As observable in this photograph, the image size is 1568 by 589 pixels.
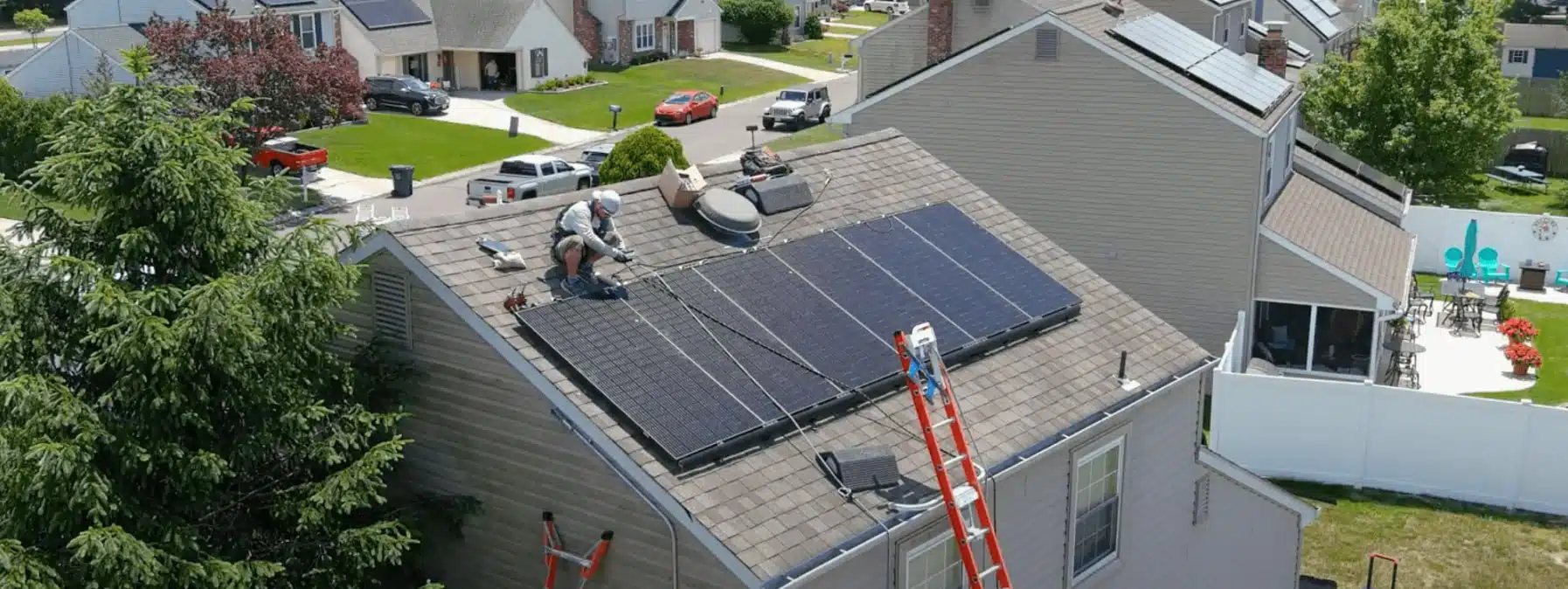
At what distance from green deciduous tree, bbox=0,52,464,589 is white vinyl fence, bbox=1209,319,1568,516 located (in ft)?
55.2

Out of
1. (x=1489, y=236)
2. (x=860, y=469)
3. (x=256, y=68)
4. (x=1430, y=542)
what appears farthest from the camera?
(x=256, y=68)

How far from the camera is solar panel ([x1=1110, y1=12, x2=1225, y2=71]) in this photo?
2917 centimetres

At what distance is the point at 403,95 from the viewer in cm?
6066

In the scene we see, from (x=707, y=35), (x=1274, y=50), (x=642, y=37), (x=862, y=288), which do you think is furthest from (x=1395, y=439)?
(x=707, y=35)

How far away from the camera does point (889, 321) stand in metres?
14.5

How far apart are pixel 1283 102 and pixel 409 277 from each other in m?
22.3

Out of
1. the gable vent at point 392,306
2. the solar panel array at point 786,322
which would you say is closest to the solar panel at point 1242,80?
the solar panel array at point 786,322

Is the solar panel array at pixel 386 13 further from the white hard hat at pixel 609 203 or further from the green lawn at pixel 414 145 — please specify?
the white hard hat at pixel 609 203

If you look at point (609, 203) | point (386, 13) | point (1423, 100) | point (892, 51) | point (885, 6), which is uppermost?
point (609, 203)

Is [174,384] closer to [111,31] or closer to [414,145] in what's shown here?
[414,145]

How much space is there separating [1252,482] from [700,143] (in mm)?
41139

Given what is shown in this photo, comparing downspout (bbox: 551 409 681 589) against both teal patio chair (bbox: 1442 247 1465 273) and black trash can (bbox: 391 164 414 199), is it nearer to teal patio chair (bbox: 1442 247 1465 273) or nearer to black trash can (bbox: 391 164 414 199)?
teal patio chair (bbox: 1442 247 1465 273)

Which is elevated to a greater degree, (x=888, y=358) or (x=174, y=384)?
(x=174, y=384)

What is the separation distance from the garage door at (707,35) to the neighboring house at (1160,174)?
53.8 metres
